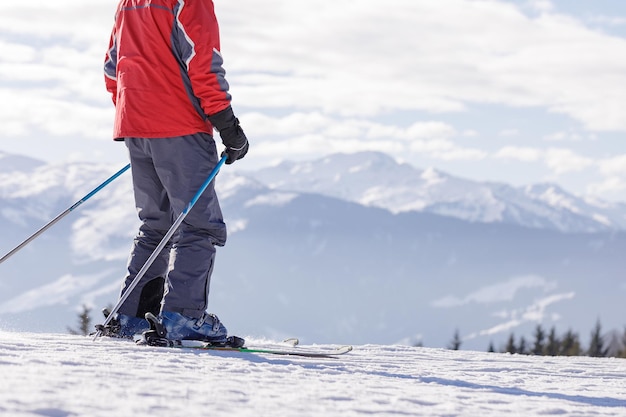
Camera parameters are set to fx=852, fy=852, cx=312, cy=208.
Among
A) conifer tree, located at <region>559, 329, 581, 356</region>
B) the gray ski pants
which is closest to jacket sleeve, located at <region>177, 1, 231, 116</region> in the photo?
the gray ski pants

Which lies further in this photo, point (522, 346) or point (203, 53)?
point (522, 346)

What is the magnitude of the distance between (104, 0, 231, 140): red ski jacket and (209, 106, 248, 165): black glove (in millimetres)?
52

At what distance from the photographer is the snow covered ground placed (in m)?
3.18

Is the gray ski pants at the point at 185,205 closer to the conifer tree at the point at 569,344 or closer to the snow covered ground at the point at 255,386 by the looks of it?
the snow covered ground at the point at 255,386

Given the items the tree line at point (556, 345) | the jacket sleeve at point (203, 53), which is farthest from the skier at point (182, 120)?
the tree line at point (556, 345)

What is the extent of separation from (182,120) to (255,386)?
202 centimetres

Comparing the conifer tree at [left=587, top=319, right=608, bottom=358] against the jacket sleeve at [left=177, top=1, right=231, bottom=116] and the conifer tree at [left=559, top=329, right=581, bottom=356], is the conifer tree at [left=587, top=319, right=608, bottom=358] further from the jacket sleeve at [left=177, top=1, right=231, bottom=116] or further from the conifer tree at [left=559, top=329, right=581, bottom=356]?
the jacket sleeve at [left=177, top=1, right=231, bottom=116]

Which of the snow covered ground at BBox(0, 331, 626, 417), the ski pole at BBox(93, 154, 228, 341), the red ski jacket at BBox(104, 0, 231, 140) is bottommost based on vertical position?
the snow covered ground at BBox(0, 331, 626, 417)

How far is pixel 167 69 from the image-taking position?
205 inches

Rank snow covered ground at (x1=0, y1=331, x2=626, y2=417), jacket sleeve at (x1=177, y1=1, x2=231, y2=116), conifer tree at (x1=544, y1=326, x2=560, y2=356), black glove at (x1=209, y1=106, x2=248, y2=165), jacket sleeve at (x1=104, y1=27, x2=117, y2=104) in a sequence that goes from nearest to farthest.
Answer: snow covered ground at (x1=0, y1=331, x2=626, y2=417)
jacket sleeve at (x1=177, y1=1, x2=231, y2=116)
black glove at (x1=209, y1=106, x2=248, y2=165)
jacket sleeve at (x1=104, y1=27, x2=117, y2=104)
conifer tree at (x1=544, y1=326, x2=560, y2=356)

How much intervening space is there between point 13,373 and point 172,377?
0.66 metres

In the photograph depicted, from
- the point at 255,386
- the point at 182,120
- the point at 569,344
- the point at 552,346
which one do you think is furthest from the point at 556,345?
the point at 255,386

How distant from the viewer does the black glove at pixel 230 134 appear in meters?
5.08

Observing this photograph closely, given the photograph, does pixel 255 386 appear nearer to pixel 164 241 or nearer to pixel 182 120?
pixel 164 241
